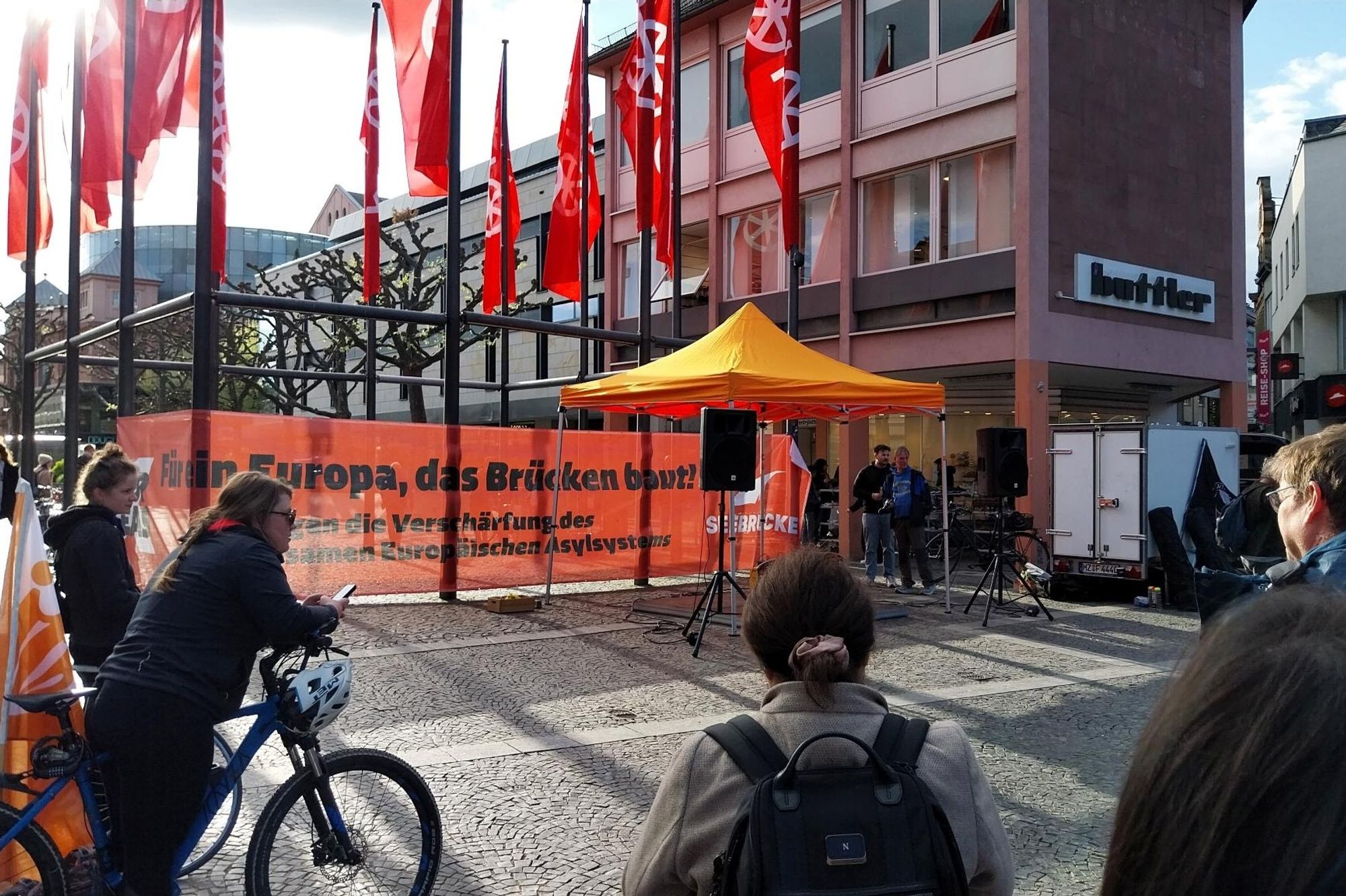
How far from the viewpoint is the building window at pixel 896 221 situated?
20469 mm

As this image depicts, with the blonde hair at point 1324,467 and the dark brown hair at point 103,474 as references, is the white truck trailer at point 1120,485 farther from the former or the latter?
the dark brown hair at point 103,474

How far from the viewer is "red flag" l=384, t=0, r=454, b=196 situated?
13.1 metres

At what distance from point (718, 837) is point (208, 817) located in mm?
2501

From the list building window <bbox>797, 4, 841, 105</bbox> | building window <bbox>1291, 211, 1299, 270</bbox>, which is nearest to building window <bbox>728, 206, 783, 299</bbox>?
building window <bbox>797, 4, 841, 105</bbox>

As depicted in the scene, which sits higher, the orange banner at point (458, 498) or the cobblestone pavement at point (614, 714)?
the orange banner at point (458, 498)

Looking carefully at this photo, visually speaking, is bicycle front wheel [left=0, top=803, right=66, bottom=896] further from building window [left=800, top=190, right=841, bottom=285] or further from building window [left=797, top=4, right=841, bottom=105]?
building window [left=797, top=4, right=841, bottom=105]

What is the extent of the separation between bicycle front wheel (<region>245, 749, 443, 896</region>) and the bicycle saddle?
0.73 metres

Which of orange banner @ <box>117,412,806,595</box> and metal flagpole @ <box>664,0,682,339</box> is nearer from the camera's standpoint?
orange banner @ <box>117,412,806,595</box>

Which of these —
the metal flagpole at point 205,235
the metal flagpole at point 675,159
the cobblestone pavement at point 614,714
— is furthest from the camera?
the metal flagpole at point 675,159

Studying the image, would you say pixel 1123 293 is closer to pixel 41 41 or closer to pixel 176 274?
pixel 41 41

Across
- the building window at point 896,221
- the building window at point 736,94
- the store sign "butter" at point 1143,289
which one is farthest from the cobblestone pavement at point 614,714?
the building window at point 736,94

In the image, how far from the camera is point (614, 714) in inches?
285

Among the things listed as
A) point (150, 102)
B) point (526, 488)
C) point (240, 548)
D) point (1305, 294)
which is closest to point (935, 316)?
point (526, 488)

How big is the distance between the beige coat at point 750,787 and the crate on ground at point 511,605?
996 centimetres
